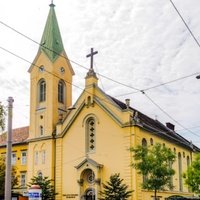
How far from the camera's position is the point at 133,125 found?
46312mm

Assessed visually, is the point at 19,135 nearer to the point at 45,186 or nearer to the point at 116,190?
the point at 45,186

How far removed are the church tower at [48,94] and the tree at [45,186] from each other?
1431 mm

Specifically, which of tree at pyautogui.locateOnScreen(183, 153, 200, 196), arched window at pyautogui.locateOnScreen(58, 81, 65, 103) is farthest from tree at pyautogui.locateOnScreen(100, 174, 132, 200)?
arched window at pyautogui.locateOnScreen(58, 81, 65, 103)

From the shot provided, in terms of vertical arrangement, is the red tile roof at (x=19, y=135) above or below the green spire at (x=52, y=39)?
below

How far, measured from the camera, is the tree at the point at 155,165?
38.9m

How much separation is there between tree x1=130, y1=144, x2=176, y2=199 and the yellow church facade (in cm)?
503

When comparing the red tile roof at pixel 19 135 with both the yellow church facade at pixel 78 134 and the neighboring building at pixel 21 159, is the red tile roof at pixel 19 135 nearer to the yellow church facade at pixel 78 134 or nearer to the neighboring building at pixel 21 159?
the neighboring building at pixel 21 159

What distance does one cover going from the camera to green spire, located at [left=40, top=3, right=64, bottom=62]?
56.4m

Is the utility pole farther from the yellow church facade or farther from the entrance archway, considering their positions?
the entrance archway

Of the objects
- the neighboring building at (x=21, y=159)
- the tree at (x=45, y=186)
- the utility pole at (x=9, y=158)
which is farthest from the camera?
the neighboring building at (x=21, y=159)

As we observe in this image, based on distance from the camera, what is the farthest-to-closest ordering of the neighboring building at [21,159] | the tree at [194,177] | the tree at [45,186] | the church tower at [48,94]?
the neighboring building at [21,159] < the church tower at [48,94] < the tree at [45,186] < the tree at [194,177]

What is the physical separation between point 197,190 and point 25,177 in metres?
22.2

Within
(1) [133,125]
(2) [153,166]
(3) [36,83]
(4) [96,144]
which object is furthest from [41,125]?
(2) [153,166]

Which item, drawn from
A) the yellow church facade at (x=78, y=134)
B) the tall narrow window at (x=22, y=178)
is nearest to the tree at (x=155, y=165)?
the yellow church facade at (x=78, y=134)
